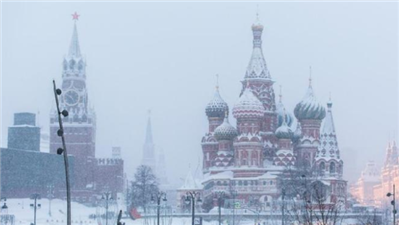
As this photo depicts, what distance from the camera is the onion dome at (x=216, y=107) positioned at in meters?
93.9

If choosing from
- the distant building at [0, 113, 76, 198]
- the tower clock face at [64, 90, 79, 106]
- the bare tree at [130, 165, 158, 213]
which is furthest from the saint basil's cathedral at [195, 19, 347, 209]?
the tower clock face at [64, 90, 79, 106]

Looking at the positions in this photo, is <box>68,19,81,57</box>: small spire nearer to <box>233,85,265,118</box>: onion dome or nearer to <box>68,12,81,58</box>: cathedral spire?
<box>68,12,81,58</box>: cathedral spire

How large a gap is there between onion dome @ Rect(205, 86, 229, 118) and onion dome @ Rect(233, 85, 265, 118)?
172 inches

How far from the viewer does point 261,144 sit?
88250mm

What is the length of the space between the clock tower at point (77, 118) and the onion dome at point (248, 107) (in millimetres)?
29683

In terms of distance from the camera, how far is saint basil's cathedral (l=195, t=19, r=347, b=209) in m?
87.2

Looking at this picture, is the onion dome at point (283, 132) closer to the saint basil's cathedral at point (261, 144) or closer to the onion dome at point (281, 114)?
the saint basil's cathedral at point (261, 144)

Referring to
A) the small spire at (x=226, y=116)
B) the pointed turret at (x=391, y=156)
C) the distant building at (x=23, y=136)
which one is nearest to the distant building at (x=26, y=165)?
the distant building at (x=23, y=136)

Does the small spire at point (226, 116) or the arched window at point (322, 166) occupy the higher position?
the small spire at point (226, 116)

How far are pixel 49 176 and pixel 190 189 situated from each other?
27.0 metres

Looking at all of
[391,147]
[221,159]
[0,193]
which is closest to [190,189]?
[221,159]

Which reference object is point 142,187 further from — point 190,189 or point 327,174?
point 327,174

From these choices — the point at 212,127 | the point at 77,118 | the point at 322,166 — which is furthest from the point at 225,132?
the point at 77,118

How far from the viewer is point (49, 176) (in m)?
112
